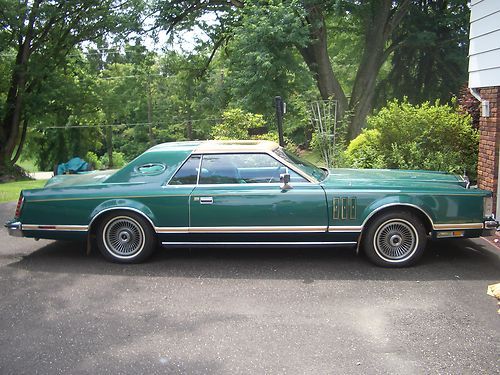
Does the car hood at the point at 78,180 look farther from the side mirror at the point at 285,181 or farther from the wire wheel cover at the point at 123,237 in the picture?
the side mirror at the point at 285,181

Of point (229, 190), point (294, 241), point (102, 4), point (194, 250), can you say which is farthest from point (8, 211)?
point (102, 4)

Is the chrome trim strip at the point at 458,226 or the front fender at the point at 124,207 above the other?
the front fender at the point at 124,207

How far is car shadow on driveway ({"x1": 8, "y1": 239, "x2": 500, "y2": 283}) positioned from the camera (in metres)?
5.50

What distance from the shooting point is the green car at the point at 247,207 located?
18.5ft

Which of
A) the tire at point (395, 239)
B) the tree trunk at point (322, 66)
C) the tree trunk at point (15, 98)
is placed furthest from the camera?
the tree trunk at point (15, 98)

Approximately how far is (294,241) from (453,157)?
476 cm

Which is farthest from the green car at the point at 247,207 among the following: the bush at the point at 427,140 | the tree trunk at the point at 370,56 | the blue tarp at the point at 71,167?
the tree trunk at the point at 370,56

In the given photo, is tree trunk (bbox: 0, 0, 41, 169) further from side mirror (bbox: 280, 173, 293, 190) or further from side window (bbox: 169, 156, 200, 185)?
side mirror (bbox: 280, 173, 293, 190)

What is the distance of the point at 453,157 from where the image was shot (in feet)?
30.1

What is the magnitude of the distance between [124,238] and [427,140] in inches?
237

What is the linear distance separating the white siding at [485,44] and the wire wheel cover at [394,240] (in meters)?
3.10

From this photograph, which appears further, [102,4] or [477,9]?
[102,4]

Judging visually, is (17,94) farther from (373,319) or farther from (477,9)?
(373,319)

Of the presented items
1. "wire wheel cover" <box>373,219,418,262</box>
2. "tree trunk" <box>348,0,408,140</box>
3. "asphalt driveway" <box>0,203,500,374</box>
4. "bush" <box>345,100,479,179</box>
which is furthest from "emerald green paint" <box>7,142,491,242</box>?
"tree trunk" <box>348,0,408,140</box>
